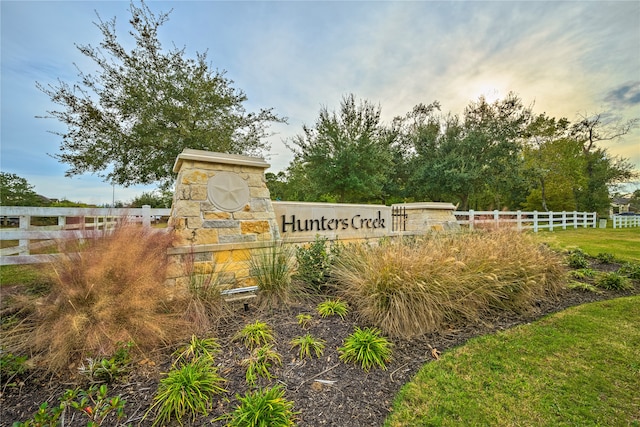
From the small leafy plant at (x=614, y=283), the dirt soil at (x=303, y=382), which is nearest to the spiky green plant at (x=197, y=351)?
the dirt soil at (x=303, y=382)

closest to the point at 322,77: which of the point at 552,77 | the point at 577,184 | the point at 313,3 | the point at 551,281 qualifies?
the point at 313,3

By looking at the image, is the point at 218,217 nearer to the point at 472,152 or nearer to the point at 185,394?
the point at 185,394

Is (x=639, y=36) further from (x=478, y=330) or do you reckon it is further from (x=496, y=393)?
(x=496, y=393)

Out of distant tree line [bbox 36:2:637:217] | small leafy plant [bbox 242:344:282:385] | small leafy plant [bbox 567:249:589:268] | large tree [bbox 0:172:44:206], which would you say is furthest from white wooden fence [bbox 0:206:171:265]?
small leafy plant [bbox 567:249:589:268]

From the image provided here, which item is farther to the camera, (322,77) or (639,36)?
(322,77)

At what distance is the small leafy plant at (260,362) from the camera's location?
2.16 m

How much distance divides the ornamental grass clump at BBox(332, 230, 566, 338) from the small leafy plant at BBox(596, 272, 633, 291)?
95 centimetres

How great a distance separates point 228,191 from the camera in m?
4.07

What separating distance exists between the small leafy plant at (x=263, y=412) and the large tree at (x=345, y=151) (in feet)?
29.0

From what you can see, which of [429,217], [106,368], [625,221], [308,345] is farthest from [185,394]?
[625,221]

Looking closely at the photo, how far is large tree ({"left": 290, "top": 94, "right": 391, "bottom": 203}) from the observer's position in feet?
33.8

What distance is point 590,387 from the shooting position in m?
2.26

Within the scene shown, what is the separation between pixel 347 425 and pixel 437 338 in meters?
1.74

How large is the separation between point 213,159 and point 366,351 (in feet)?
11.0
